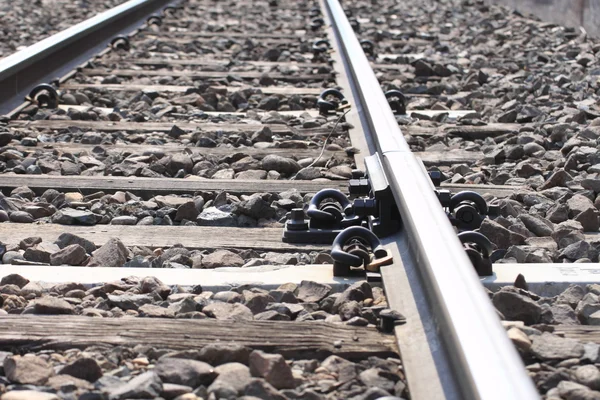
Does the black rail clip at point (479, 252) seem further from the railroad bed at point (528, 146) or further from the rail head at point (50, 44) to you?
the rail head at point (50, 44)

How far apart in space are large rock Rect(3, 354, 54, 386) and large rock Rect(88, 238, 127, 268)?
0.77 meters

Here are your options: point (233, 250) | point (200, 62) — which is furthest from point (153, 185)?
point (200, 62)

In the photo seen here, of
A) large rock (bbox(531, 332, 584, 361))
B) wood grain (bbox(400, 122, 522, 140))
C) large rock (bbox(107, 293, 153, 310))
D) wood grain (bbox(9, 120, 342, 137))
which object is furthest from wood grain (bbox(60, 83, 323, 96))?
large rock (bbox(531, 332, 584, 361))

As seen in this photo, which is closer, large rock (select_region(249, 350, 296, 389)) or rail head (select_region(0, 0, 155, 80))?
large rock (select_region(249, 350, 296, 389))

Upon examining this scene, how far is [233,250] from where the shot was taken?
8.98 ft

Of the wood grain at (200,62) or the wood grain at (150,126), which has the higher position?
the wood grain at (150,126)

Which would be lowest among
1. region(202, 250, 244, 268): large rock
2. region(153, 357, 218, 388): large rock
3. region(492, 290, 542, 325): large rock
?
region(202, 250, 244, 268): large rock

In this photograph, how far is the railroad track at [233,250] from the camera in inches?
70.2

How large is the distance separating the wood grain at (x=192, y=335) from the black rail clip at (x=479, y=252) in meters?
0.43

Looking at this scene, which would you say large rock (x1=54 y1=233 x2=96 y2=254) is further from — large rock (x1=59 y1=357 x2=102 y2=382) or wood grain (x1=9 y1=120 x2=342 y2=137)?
wood grain (x1=9 y1=120 x2=342 y2=137)

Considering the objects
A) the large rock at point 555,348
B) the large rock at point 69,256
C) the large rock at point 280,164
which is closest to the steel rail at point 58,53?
the large rock at point 280,164

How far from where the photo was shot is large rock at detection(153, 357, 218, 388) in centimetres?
177

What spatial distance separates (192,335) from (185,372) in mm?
200

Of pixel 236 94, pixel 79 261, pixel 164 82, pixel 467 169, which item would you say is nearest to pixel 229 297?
pixel 79 261
